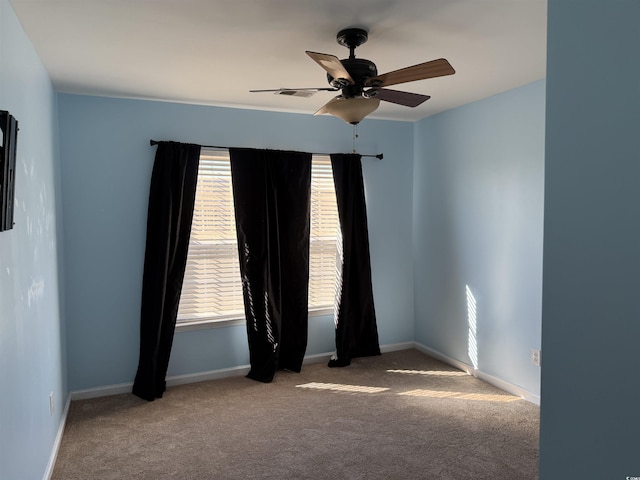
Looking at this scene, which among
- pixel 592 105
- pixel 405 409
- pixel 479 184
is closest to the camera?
pixel 592 105

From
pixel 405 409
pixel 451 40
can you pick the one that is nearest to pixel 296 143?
pixel 451 40

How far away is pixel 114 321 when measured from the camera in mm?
3883

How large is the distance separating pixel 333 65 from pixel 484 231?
2.46 m

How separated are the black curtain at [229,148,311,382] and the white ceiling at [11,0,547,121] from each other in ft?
2.60

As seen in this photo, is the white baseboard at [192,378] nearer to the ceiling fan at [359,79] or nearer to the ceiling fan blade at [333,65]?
the ceiling fan at [359,79]

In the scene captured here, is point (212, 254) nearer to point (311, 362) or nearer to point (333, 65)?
point (311, 362)

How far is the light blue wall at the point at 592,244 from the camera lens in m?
0.72

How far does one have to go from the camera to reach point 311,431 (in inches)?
127

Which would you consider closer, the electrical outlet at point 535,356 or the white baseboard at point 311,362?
the electrical outlet at point 535,356

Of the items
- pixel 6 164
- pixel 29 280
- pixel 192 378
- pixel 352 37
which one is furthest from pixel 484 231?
pixel 6 164

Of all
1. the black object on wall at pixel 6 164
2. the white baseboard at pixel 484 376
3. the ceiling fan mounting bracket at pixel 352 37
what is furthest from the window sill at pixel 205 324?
the ceiling fan mounting bracket at pixel 352 37

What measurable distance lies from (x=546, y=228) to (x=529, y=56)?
2448 millimetres

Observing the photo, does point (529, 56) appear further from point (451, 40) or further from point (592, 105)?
point (592, 105)

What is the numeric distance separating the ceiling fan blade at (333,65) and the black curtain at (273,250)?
6.09ft
